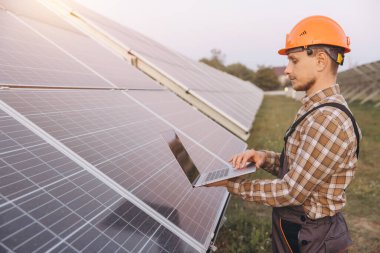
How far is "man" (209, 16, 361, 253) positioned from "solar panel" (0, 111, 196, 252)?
724 millimetres

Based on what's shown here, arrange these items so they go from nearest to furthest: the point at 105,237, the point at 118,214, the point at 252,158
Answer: the point at 105,237, the point at 118,214, the point at 252,158

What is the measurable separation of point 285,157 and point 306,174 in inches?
19.2

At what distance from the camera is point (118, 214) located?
210cm

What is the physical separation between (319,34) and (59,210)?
2.23 metres

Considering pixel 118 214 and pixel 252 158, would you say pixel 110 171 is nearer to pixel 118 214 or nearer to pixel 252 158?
pixel 118 214

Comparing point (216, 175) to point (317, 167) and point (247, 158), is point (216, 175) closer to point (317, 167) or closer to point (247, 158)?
point (247, 158)

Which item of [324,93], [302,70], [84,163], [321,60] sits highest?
[321,60]

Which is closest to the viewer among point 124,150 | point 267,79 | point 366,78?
point 124,150

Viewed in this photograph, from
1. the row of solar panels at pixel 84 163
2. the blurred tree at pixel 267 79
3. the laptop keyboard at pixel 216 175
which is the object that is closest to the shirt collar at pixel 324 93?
the laptop keyboard at pixel 216 175

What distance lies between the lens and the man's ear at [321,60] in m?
2.35

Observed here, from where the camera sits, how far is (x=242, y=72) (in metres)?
91.2

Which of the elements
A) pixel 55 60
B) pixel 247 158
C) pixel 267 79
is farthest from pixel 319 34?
pixel 267 79

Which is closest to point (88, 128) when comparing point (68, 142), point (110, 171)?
point (68, 142)

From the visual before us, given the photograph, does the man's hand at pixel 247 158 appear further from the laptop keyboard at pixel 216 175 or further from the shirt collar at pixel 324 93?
the shirt collar at pixel 324 93
